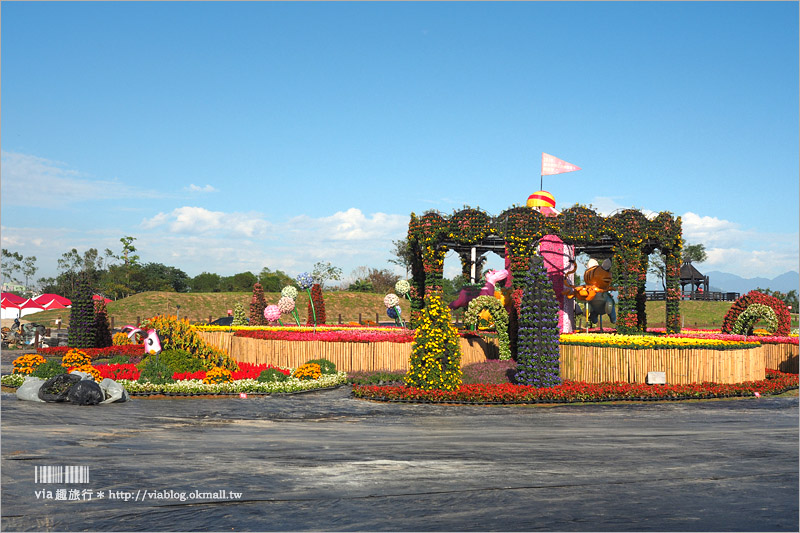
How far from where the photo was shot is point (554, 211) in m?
32.6

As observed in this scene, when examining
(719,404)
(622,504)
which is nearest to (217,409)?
(622,504)

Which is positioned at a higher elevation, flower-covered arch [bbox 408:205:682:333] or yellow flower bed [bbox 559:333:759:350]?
flower-covered arch [bbox 408:205:682:333]

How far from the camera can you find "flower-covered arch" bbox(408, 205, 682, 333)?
1144 inches

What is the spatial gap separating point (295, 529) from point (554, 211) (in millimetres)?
26768

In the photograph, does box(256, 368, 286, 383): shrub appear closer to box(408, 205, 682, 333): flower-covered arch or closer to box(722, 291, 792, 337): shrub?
box(408, 205, 682, 333): flower-covered arch

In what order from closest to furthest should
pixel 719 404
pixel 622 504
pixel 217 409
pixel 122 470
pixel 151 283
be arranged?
pixel 622 504 → pixel 122 470 → pixel 217 409 → pixel 719 404 → pixel 151 283

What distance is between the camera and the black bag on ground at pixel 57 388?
1806 centimetres

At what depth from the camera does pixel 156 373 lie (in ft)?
68.7

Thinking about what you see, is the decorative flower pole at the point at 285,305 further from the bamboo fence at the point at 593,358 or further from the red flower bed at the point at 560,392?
the red flower bed at the point at 560,392

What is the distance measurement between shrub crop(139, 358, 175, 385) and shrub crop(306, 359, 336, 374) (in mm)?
5147

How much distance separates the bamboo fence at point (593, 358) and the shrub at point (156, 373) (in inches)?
232

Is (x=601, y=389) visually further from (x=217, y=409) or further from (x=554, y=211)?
(x=554, y=211)

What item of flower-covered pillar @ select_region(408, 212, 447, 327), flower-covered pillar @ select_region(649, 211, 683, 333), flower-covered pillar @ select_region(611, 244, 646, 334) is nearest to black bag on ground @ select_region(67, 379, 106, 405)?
flower-covered pillar @ select_region(408, 212, 447, 327)

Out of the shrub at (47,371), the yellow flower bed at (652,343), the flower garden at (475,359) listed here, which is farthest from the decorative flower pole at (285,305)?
the yellow flower bed at (652,343)
